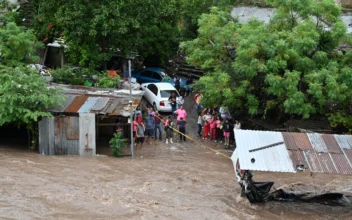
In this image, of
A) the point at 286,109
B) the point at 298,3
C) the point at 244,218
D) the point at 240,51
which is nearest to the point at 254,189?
the point at 244,218

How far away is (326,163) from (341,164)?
1.17ft

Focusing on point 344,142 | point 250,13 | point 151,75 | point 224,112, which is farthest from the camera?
point 151,75

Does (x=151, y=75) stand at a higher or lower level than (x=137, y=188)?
higher

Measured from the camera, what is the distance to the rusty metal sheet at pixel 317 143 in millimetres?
14395

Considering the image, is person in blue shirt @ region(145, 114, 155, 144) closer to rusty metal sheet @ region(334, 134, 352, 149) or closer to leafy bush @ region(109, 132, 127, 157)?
leafy bush @ region(109, 132, 127, 157)

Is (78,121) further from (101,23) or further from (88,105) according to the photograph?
(101,23)

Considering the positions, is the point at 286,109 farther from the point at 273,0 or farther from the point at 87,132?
the point at 87,132

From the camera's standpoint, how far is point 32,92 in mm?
19375

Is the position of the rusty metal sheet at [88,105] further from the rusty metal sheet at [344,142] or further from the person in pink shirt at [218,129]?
the rusty metal sheet at [344,142]

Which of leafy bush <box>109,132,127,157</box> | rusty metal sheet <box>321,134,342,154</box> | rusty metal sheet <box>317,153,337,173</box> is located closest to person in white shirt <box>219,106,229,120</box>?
leafy bush <box>109,132,127,157</box>

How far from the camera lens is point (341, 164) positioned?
45.2ft

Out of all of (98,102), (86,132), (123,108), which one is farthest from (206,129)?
(86,132)

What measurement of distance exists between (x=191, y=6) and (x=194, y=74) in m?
3.49

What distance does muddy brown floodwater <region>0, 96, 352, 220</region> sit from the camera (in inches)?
556
